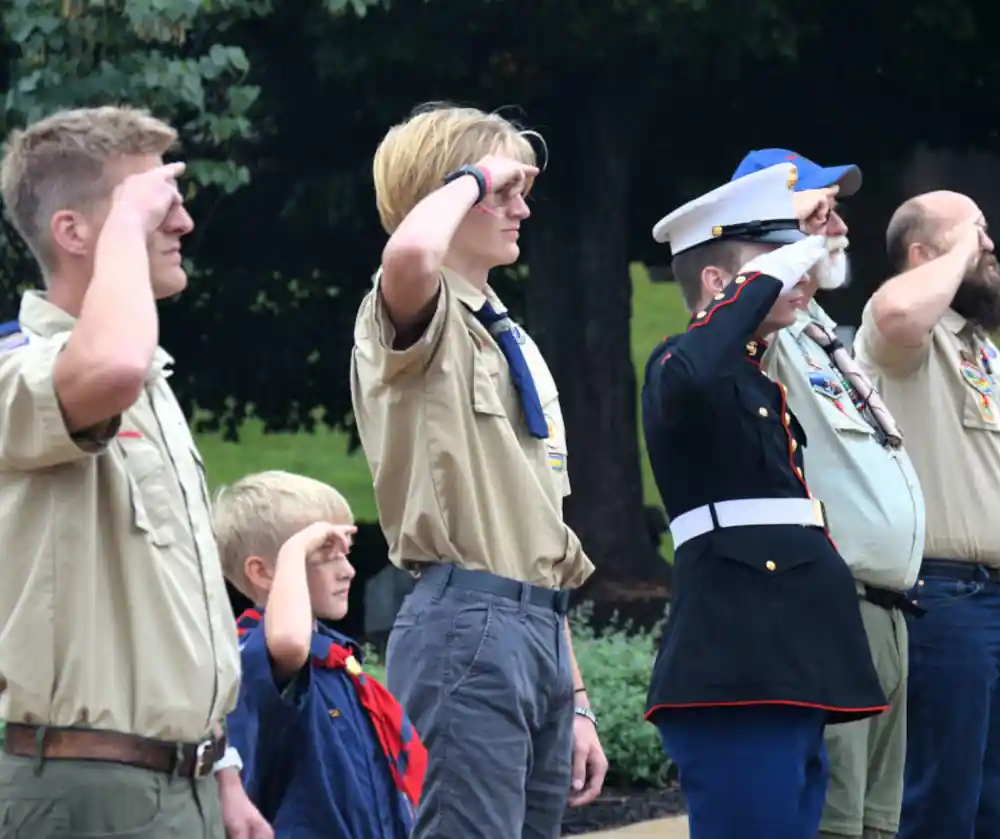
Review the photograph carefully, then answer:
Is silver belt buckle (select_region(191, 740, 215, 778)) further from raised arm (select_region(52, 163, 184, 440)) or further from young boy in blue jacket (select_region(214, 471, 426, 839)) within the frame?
young boy in blue jacket (select_region(214, 471, 426, 839))

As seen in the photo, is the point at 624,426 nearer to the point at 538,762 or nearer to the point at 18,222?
the point at 538,762

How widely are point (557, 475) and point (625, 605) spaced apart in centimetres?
735

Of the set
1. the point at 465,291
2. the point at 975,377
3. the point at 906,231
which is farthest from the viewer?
the point at 906,231

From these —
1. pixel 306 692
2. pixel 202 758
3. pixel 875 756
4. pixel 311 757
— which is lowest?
pixel 875 756

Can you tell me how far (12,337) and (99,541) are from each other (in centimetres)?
38

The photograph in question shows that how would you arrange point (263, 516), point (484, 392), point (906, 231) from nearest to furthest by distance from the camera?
1. point (484, 392)
2. point (263, 516)
3. point (906, 231)

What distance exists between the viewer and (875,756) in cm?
495

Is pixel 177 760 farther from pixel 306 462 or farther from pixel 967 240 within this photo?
pixel 306 462

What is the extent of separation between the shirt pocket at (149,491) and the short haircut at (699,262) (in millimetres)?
1721

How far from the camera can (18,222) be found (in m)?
3.13

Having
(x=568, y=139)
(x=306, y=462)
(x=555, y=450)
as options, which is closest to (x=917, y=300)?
(x=555, y=450)

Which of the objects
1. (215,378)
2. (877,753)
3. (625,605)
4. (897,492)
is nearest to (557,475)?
(897,492)

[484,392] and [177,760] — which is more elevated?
[484,392]

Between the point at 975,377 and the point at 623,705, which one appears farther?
the point at 623,705
